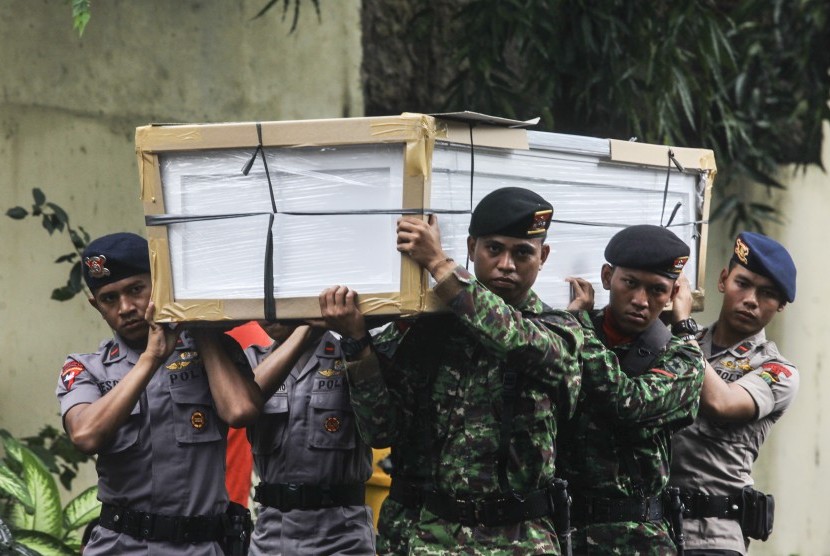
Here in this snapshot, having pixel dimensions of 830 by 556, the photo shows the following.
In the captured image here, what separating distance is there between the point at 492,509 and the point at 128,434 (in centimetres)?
110

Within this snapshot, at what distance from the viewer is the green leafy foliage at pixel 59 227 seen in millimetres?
6016

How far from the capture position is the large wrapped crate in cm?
366

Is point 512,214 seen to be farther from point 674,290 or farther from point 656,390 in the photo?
point 674,290

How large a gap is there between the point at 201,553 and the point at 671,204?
1.82 m

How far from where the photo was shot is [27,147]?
20.4 ft

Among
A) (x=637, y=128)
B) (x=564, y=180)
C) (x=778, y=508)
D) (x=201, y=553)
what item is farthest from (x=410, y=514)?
(x=778, y=508)

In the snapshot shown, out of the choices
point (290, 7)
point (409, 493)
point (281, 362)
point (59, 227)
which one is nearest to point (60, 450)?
point (59, 227)

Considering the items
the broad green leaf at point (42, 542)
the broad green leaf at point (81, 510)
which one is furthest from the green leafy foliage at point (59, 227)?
the broad green leaf at point (42, 542)

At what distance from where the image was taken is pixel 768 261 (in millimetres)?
4746

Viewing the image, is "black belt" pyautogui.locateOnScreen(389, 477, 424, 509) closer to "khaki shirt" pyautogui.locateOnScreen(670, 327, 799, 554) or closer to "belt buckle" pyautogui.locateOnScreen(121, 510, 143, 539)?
"belt buckle" pyautogui.locateOnScreen(121, 510, 143, 539)

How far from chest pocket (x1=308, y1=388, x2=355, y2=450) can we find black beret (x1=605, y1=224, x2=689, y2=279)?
3.26ft

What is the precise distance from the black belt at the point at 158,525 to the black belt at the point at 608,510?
3.57 feet

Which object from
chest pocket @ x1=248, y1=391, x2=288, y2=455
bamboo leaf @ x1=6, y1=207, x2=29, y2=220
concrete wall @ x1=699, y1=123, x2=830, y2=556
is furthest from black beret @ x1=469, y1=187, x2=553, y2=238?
concrete wall @ x1=699, y1=123, x2=830, y2=556

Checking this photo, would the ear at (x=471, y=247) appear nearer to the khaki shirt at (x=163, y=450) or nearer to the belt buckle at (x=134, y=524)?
the khaki shirt at (x=163, y=450)
